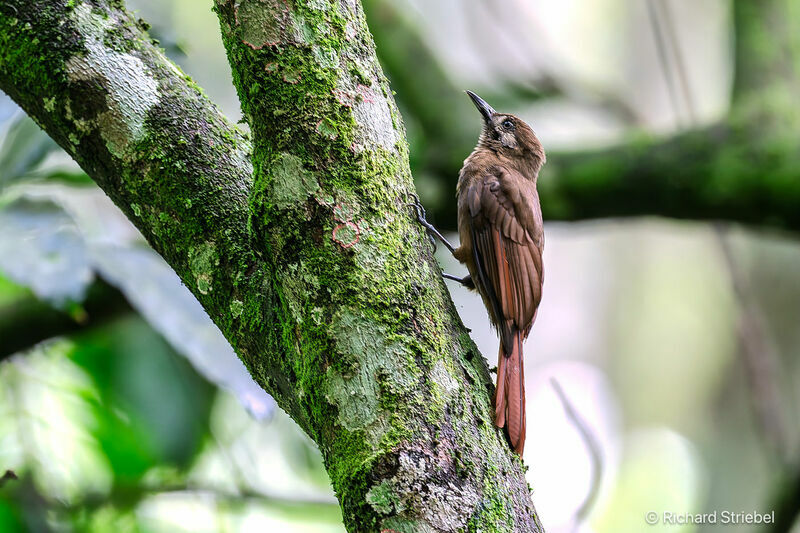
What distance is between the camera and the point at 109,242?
2.90m

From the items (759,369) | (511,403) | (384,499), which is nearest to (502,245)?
(511,403)

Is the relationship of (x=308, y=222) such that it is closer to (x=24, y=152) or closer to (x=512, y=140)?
(x=24, y=152)

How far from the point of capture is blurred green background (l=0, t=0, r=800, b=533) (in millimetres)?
2721

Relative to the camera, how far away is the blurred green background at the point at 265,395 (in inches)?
107

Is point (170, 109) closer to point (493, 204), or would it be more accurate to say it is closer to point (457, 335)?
point (457, 335)

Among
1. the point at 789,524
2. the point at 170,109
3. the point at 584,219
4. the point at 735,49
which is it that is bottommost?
the point at 789,524

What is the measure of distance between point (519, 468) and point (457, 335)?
0.31 m

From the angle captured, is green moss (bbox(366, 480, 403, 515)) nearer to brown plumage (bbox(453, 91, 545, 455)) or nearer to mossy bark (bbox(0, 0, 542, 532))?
mossy bark (bbox(0, 0, 542, 532))

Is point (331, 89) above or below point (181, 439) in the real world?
above

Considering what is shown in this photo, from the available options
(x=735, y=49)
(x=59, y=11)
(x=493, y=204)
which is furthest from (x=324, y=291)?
(x=735, y=49)

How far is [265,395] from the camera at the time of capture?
2.50 metres

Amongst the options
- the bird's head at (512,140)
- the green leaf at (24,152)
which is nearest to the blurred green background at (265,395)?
the green leaf at (24,152)

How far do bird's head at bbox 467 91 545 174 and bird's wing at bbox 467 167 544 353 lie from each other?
506mm

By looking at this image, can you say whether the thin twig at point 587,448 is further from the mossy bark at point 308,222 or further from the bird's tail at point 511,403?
the mossy bark at point 308,222
